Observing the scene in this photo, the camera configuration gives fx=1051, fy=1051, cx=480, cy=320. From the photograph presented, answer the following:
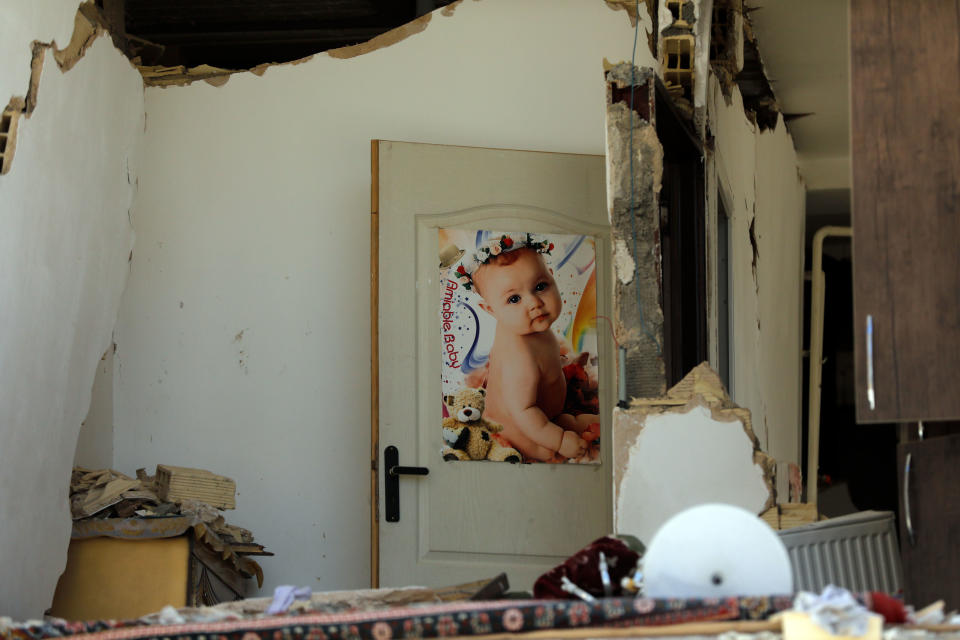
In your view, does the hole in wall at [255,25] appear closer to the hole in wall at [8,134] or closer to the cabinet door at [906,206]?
the hole in wall at [8,134]

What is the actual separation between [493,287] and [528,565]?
101 centimetres

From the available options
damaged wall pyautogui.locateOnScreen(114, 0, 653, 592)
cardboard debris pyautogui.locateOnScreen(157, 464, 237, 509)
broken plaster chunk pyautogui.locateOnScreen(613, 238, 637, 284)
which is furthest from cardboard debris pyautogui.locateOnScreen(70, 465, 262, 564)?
broken plaster chunk pyautogui.locateOnScreen(613, 238, 637, 284)

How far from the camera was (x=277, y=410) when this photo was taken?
4.09 meters

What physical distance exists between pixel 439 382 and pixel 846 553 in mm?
1616

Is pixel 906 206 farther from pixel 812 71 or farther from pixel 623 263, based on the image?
pixel 812 71

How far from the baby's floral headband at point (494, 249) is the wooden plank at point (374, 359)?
1.02ft

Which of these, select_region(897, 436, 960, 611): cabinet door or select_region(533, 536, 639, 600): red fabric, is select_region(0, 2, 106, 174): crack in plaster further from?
select_region(897, 436, 960, 611): cabinet door

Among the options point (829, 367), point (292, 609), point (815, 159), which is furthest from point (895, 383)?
point (829, 367)

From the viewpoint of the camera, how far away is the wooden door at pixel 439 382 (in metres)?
3.71

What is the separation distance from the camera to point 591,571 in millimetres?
1862

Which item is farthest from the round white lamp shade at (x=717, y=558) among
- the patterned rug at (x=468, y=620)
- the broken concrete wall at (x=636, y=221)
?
the broken concrete wall at (x=636, y=221)

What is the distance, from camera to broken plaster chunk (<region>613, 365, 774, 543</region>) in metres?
2.71

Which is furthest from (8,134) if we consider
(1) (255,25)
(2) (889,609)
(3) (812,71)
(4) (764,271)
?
(3) (812,71)

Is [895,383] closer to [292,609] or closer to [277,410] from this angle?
[292,609]
